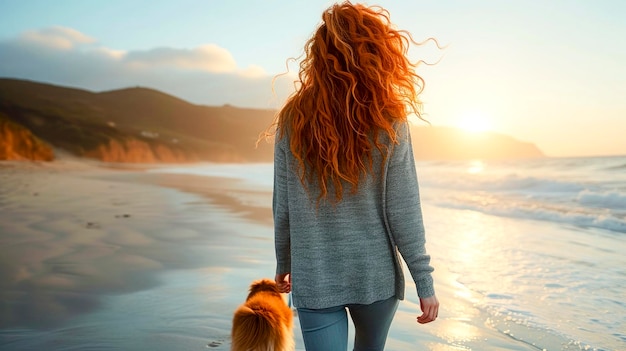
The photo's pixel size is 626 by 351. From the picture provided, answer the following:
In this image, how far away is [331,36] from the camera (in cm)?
192

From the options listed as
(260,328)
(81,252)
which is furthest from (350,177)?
(81,252)

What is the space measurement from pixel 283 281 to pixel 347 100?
887 mm

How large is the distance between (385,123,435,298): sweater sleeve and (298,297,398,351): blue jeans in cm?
20

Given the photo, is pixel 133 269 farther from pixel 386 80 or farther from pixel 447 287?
pixel 386 80

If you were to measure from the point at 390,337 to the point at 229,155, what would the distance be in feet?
261

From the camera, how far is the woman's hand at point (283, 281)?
7.37ft

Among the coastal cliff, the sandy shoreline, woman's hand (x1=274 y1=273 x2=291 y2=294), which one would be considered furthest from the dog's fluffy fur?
the coastal cliff

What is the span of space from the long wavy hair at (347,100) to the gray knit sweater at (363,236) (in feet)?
0.19

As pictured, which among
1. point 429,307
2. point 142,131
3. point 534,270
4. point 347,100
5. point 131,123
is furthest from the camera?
point 131,123

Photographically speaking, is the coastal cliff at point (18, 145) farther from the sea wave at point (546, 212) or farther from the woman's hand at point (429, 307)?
the woman's hand at point (429, 307)

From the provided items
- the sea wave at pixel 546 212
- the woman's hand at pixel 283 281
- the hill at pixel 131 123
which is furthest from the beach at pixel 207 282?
the hill at pixel 131 123

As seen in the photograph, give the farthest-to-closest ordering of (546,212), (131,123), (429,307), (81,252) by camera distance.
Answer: (131,123)
(546,212)
(81,252)
(429,307)

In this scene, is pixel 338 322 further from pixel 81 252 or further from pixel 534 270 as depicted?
pixel 81 252

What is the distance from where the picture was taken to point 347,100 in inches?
72.3
